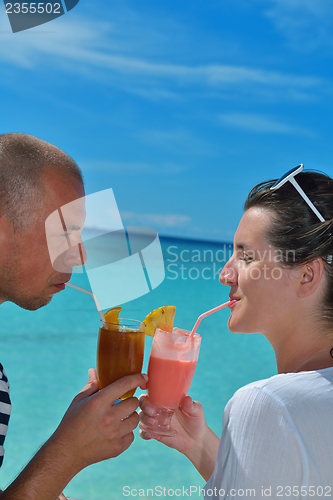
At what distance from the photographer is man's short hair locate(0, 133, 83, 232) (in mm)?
1990

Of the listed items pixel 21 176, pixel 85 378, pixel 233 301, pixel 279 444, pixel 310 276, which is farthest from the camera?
pixel 85 378

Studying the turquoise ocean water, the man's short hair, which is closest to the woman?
the man's short hair

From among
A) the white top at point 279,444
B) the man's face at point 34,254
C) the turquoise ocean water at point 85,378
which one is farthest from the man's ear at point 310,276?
the turquoise ocean water at point 85,378

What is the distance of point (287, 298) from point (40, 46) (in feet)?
74.5

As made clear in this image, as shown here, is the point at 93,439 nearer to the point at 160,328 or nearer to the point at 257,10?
the point at 160,328

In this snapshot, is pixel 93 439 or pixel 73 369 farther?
pixel 73 369

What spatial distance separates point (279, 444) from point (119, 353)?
706 mm

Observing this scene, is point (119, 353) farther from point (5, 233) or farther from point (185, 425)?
point (5, 233)

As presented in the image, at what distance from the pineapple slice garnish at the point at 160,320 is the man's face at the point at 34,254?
0.57m

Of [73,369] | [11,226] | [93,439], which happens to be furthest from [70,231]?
[73,369]

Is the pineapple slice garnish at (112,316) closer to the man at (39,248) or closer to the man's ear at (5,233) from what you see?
the man at (39,248)

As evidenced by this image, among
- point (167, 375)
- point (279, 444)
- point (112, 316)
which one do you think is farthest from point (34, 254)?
point (279, 444)

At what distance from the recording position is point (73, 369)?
27.5 ft

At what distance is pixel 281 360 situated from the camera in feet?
5.75
